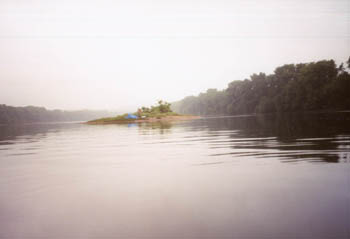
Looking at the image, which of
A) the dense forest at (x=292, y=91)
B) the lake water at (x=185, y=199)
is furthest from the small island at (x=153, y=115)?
the lake water at (x=185, y=199)

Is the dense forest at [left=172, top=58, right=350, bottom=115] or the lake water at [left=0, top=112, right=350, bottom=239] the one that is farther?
the dense forest at [left=172, top=58, right=350, bottom=115]

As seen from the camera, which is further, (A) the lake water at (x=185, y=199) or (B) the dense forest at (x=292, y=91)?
(B) the dense forest at (x=292, y=91)

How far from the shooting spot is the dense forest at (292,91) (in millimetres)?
53969

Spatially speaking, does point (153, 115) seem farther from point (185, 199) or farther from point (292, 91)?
point (185, 199)

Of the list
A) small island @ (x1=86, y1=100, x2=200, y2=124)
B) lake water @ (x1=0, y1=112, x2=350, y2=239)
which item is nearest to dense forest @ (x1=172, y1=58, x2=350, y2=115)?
small island @ (x1=86, y1=100, x2=200, y2=124)

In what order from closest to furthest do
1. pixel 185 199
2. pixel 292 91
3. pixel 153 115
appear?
pixel 185 199, pixel 153 115, pixel 292 91

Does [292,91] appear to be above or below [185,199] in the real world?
above

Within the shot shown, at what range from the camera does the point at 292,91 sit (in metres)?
68.6

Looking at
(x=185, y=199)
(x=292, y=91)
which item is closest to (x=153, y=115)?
(x=292, y=91)

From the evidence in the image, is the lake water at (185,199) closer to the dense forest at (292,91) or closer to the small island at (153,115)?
the small island at (153,115)

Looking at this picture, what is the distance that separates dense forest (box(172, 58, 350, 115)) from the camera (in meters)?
54.0

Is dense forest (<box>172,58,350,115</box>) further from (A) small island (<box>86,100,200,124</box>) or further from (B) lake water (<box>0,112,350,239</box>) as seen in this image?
(B) lake water (<box>0,112,350,239</box>)

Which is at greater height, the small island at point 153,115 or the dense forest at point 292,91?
the dense forest at point 292,91

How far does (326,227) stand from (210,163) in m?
3.05
